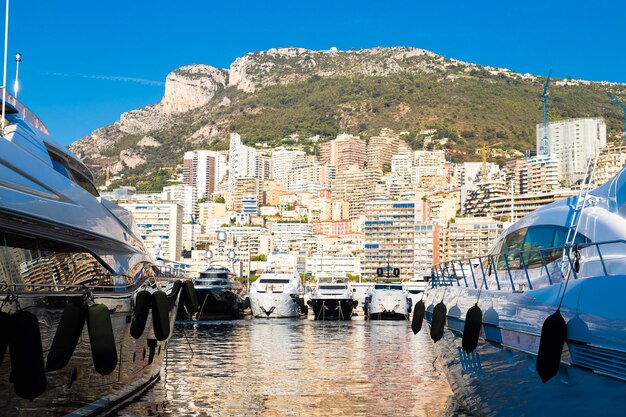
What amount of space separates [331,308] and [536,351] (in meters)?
32.9

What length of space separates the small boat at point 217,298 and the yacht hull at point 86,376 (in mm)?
24127

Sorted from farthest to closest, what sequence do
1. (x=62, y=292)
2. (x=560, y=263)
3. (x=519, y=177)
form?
(x=519, y=177) < (x=560, y=263) < (x=62, y=292)

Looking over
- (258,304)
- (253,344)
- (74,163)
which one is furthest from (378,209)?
(74,163)

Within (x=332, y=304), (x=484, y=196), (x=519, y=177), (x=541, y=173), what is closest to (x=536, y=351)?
(x=332, y=304)

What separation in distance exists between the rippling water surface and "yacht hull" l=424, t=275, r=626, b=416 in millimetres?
1767

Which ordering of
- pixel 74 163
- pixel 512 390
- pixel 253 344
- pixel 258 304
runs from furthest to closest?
pixel 258 304 → pixel 253 344 → pixel 74 163 → pixel 512 390

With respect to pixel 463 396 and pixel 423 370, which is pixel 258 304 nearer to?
pixel 423 370

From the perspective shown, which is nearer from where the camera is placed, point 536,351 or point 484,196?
point 536,351

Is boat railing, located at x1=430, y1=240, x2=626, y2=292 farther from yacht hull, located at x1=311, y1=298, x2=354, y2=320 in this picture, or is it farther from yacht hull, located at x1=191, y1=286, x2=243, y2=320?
yacht hull, located at x1=311, y1=298, x2=354, y2=320

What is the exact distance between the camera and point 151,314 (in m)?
10.8

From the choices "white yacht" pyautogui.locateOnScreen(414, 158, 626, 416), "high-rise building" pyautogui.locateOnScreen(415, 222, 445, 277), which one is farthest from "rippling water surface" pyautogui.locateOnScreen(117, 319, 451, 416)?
"high-rise building" pyautogui.locateOnScreen(415, 222, 445, 277)

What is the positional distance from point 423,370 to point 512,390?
772 cm

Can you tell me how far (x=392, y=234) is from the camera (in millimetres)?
146625

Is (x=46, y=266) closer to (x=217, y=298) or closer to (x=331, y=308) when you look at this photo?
(x=217, y=298)
